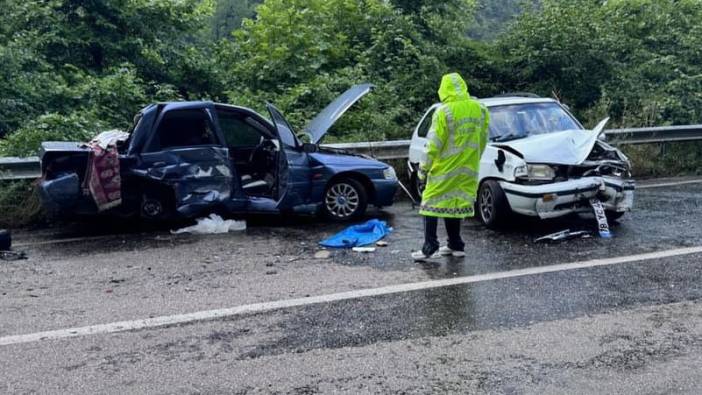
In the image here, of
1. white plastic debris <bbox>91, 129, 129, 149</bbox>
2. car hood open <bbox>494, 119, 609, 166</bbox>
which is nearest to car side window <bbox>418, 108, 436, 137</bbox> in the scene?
car hood open <bbox>494, 119, 609, 166</bbox>

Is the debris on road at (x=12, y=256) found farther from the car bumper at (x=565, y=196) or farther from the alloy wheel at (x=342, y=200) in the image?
the car bumper at (x=565, y=196)

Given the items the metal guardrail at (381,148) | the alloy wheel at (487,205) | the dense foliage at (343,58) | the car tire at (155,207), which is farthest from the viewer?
the dense foliage at (343,58)

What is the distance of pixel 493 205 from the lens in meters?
8.54

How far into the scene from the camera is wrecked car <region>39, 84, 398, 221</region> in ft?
27.2

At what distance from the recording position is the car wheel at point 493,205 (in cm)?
850

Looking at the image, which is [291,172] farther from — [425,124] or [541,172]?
[541,172]

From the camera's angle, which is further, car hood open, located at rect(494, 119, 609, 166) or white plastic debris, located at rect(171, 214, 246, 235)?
white plastic debris, located at rect(171, 214, 246, 235)

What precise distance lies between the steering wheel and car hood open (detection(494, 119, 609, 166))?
9.60ft

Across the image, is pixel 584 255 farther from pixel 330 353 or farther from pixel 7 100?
pixel 7 100

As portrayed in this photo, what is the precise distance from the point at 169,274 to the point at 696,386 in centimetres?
461

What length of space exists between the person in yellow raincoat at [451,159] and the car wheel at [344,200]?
226 cm

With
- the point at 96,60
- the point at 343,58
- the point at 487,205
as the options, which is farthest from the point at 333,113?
the point at 96,60

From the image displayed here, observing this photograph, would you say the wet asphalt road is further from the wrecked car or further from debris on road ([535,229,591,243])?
the wrecked car

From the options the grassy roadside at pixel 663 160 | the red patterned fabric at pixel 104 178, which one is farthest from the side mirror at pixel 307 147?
the grassy roadside at pixel 663 160
